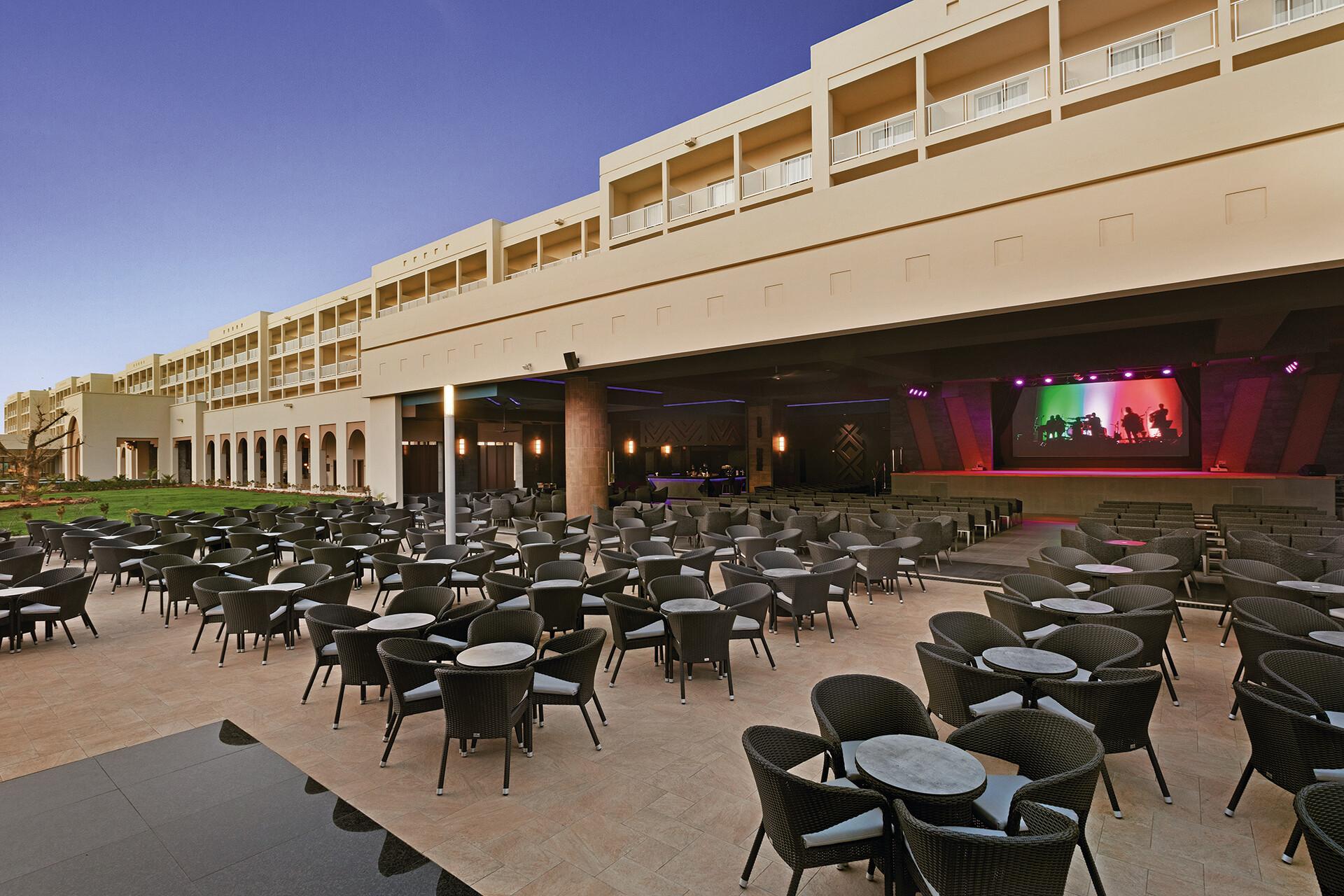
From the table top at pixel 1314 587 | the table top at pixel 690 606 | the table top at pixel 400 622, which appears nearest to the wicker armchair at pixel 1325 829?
Answer: the table top at pixel 690 606

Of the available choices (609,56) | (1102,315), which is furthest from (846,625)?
(609,56)

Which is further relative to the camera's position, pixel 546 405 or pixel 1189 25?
Answer: pixel 546 405

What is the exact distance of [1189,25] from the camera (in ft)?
40.7

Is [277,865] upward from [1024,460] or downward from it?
downward

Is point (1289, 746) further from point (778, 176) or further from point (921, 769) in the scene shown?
point (778, 176)

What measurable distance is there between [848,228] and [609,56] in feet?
129

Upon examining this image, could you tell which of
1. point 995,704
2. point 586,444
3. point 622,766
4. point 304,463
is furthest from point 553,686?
point 304,463

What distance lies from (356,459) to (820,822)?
2972 centimetres

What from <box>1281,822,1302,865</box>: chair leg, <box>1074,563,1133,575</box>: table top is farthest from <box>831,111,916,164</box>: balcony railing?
<box>1281,822,1302,865</box>: chair leg

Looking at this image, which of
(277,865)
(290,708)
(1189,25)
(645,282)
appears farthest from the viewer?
(645,282)

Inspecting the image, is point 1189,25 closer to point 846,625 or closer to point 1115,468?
point 1115,468

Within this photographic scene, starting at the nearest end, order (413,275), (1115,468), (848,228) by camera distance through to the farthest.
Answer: (848,228), (1115,468), (413,275)

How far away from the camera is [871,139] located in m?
15.4

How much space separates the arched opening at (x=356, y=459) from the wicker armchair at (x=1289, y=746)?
96.4 feet
